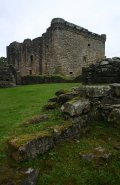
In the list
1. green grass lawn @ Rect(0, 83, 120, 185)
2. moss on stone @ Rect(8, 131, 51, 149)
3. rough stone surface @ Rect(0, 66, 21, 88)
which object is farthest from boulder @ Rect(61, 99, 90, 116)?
rough stone surface @ Rect(0, 66, 21, 88)

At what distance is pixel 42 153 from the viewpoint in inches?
266

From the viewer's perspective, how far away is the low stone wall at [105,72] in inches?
536

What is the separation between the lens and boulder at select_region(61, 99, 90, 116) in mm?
7996

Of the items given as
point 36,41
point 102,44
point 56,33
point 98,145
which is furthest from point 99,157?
point 102,44

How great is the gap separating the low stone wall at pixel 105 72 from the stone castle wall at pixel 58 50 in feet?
83.0

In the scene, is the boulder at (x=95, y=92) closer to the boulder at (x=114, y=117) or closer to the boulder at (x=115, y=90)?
the boulder at (x=115, y=90)

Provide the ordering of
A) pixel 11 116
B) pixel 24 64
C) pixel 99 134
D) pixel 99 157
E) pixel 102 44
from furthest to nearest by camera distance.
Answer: pixel 102 44 < pixel 24 64 < pixel 11 116 < pixel 99 134 < pixel 99 157

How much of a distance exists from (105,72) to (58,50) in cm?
2671

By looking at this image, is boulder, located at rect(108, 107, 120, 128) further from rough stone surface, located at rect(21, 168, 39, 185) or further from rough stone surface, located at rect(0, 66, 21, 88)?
rough stone surface, located at rect(0, 66, 21, 88)

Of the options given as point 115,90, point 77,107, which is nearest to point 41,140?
point 77,107

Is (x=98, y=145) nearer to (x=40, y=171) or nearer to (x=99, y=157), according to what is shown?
(x=99, y=157)

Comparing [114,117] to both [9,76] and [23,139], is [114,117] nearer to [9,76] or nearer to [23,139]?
[23,139]

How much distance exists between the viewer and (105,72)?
1401 cm

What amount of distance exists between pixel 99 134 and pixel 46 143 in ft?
5.67
